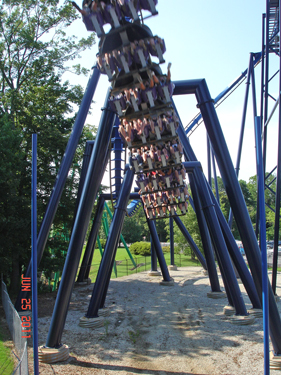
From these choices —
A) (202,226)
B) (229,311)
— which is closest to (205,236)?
(202,226)

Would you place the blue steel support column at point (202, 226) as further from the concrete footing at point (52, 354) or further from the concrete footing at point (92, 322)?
the concrete footing at point (52, 354)

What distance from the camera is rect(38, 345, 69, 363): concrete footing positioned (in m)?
7.23

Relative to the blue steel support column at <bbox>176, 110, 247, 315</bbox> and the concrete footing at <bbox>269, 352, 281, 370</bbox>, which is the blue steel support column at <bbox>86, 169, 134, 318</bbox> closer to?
the blue steel support column at <bbox>176, 110, 247, 315</bbox>

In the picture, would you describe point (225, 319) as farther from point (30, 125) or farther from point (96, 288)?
point (30, 125)

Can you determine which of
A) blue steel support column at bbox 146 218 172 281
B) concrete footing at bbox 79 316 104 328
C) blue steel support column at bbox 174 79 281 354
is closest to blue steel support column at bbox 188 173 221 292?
blue steel support column at bbox 174 79 281 354

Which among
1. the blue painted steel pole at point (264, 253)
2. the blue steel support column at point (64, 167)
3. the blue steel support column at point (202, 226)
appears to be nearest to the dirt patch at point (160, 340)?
the blue steel support column at point (202, 226)

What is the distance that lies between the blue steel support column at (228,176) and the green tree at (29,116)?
7.83 m

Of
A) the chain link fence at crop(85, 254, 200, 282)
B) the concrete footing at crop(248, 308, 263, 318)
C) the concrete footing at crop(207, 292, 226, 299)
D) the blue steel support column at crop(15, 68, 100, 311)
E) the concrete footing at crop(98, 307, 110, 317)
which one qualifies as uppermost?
the blue steel support column at crop(15, 68, 100, 311)

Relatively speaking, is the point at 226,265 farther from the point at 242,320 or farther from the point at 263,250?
the point at 263,250

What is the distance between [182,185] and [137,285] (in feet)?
34.7

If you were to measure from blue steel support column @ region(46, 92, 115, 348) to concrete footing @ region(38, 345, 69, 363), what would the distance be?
0.14 meters

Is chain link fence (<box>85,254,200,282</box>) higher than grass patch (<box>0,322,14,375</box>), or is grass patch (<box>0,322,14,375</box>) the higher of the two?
grass patch (<box>0,322,14,375</box>)

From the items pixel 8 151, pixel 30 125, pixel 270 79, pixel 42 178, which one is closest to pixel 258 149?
pixel 270 79

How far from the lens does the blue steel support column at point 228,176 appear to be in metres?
7.43
